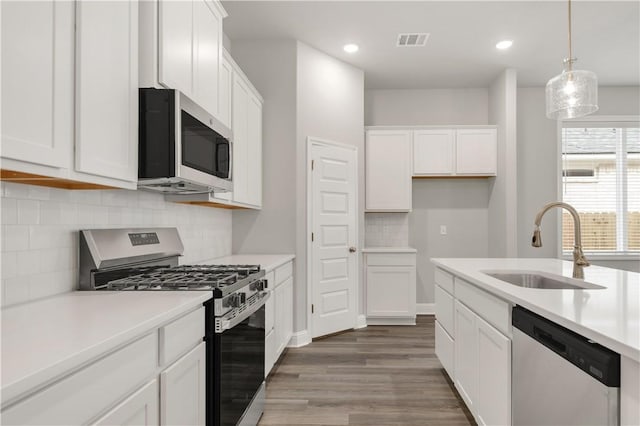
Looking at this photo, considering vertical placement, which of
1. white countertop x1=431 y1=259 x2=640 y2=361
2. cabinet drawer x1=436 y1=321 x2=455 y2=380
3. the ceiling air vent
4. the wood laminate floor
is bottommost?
the wood laminate floor

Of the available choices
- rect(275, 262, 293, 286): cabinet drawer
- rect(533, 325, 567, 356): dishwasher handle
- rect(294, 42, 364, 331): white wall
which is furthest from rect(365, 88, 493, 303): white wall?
rect(533, 325, 567, 356): dishwasher handle

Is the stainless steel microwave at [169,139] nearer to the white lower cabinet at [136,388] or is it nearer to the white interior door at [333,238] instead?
the white lower cabinet at [136,388]

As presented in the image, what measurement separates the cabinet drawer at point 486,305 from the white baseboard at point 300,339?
1.87 m

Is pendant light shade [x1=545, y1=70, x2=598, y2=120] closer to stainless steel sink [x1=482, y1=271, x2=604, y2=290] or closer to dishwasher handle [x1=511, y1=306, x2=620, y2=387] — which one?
stainless steel sink [x1=482, y1=271, x2=604, y2=290]

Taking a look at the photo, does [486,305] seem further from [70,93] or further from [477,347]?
[70,93]

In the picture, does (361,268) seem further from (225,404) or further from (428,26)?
(225,404)

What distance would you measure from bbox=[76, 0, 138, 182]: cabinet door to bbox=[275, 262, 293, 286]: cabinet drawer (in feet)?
5.83

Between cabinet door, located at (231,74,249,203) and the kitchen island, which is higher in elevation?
cabinet door, located at (231,74,249,203)

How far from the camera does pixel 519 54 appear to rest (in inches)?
184

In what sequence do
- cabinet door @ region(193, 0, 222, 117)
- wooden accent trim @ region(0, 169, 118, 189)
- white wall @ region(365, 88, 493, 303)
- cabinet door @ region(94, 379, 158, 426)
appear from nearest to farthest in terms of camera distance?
1. cabinet door @ region(94, 379, 158, 426)
2. wooden accent trim @ region(0, 169, 118, 189)
3. cabinet door @ region(193, 0, 222, 117)
4. white wall @ region(365, 88, 493, 303)

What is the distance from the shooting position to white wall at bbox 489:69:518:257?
5074 millimetres

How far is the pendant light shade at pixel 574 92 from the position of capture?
9.10 ft

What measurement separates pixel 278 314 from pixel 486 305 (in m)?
1.72

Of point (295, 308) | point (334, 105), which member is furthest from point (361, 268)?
point (334, 105)
